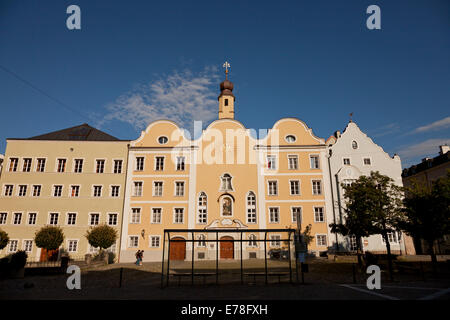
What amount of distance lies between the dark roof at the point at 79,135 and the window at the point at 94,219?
927 centimetres

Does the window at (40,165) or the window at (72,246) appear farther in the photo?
the window at (40,165)

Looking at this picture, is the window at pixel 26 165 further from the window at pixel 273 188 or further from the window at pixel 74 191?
the window at pixel 273 188

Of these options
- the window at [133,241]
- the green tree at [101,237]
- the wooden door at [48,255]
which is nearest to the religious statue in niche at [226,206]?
the window at [133,241]

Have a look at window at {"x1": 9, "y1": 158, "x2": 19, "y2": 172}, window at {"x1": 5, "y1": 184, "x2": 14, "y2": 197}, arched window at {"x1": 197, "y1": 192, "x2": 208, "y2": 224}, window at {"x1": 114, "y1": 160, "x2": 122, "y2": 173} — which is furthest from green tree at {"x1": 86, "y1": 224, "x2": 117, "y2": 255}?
window at {"x1": 9, "y1": 158, "x2": 19, "y2": 172}

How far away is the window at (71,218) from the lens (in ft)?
106

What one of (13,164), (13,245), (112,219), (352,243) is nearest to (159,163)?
(112,219)

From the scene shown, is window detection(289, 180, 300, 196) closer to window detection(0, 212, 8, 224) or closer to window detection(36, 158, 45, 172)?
window detection(36, 158, 45, 172)

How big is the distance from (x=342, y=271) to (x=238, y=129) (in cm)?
1937

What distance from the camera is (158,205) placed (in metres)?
32.8

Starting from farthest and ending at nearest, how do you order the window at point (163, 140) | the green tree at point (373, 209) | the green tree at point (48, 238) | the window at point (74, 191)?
1. the window at point (163, 140)
2. the window at point (74, 191)
3. the green tree at point (48, 238)
4. the green tree at point (373, 209)
